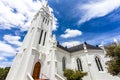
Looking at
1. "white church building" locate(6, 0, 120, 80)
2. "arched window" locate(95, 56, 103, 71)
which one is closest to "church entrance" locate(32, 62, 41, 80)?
"white church building" locate(6, 0, 120, 80)

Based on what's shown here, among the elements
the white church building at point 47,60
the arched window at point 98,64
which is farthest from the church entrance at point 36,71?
the arched window at point 98,64

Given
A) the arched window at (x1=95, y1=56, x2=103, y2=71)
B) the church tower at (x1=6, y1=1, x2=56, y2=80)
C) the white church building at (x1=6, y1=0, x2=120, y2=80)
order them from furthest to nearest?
the arched window at (x1=95, y1=56, x2=103, y2=71), the white church building at (x1=6, y1=0, x2=120, y2=80), the church tower at (x1=6, y1=1, x2=56, y2=80)

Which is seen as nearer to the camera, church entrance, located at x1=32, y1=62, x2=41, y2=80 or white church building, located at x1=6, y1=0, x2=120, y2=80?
white church building, located at x1=6, y1=0, x2=120, y2=80

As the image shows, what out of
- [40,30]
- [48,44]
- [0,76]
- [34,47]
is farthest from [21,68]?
[0,76]

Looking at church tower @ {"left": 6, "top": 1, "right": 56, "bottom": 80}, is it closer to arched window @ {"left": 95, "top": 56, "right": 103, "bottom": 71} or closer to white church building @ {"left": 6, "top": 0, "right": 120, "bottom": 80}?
white church building @ {"left": 6, "top": 0, "right": 120, "bottom": 80}

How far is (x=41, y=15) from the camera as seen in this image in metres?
23.7

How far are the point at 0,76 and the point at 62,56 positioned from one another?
3631 centimetres

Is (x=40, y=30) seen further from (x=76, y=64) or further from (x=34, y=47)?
(x=76, y=64)

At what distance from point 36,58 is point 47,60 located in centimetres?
245

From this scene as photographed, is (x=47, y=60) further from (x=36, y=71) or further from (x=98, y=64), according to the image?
(x=98, y=64)

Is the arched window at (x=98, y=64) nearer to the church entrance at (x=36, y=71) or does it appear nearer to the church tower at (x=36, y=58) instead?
the church tower at (x=36, y=58)

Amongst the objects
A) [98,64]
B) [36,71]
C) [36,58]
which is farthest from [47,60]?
[98,64]

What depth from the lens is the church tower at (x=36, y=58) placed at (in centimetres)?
1561

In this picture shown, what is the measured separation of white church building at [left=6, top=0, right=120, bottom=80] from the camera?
16.3 meters
